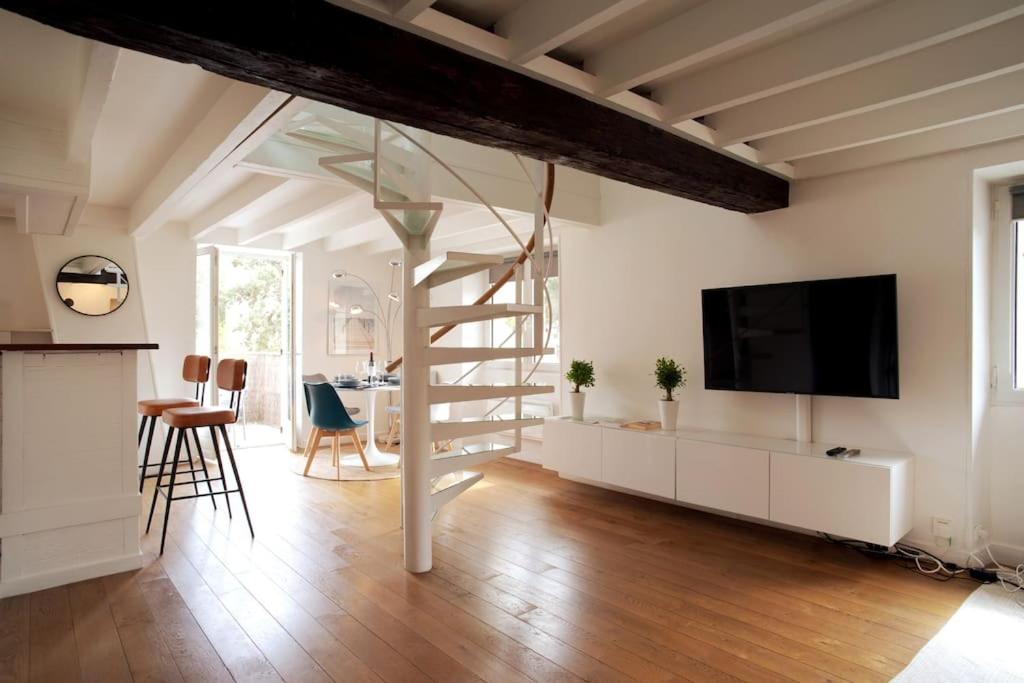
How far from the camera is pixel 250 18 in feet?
5.21

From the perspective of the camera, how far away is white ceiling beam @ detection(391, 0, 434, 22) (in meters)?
1.75

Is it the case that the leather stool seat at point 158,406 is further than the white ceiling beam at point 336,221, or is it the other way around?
the white ceiling beam at point 336,221

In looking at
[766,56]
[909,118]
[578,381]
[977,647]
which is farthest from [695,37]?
[578,381]

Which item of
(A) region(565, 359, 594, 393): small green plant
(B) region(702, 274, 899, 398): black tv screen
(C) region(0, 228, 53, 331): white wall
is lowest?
(A) region(565, 359, 594, 393): small green plant

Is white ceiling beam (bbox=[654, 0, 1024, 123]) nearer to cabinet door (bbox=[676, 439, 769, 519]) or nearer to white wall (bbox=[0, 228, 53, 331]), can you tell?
cabinet door (bbox=[676, 439, 769, 519])

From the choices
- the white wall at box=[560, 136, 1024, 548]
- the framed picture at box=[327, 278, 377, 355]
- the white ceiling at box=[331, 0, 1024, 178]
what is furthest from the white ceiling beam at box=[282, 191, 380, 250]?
the white ceiling at box=[331, 0, 1024, 178]

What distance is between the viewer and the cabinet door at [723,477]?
366cm

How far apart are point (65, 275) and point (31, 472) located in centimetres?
296

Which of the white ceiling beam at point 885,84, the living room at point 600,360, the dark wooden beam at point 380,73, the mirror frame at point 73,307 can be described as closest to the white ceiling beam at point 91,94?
the living room at point 600,360

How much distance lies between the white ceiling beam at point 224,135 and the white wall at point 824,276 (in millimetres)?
3028

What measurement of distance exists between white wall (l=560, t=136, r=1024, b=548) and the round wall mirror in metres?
4.31

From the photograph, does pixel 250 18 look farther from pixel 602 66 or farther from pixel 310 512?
pixel 310 512

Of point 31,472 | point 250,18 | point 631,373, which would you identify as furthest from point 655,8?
point 31,472

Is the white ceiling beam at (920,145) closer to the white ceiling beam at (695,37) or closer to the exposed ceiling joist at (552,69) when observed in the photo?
the exposed ceiling joist at (552,69)
